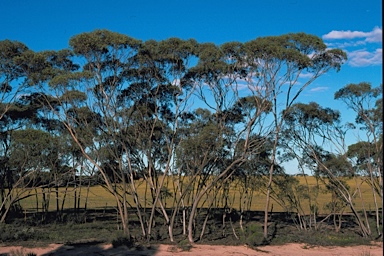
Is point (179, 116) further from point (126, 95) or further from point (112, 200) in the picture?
point (112, 200)

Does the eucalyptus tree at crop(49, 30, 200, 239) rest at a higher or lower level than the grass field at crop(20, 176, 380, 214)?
higher

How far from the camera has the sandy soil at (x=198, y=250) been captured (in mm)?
15820

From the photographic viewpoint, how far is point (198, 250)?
16.6m

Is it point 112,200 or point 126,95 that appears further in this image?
point 112,200

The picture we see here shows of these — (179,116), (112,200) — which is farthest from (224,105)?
(112,200)

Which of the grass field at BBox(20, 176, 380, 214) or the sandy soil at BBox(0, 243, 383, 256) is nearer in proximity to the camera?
the sandy soil at BBox(0, 243, 383, 256)

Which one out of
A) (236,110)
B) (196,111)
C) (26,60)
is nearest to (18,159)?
(26,60)

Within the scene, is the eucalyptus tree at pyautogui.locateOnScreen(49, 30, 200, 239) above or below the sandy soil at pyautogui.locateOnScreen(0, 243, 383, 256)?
above

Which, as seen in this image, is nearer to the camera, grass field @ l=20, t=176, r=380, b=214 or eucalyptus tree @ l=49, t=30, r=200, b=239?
eucalyptus tree @ l=49, t=30, r=200, b=239

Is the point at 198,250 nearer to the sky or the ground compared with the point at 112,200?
nearer to the ground

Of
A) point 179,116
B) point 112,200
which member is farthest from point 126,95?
point 112,200

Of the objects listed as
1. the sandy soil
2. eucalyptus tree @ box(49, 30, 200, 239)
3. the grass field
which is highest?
eucalyptus tree @ box(49, 30, 200, 239)

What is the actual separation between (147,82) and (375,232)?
13.6 metres

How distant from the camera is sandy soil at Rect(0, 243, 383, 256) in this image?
15.8 meters
